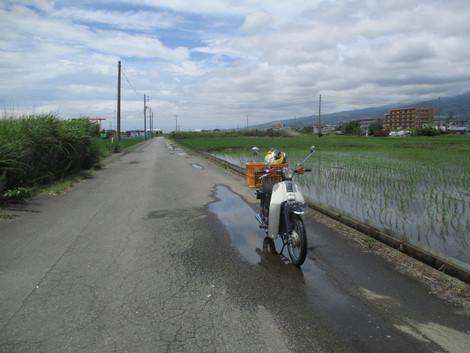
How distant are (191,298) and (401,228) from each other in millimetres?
4118

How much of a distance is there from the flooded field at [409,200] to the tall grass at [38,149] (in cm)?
679

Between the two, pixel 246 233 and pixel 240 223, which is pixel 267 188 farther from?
pixel 240 223

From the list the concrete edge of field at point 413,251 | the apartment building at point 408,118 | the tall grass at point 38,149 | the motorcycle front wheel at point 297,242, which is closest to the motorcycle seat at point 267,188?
the motorcycle front wheel at point 297,242

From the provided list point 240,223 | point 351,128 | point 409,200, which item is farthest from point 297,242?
point 351,128

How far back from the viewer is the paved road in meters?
2.61

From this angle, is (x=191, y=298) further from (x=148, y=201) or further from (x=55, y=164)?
(x=55, y=164)

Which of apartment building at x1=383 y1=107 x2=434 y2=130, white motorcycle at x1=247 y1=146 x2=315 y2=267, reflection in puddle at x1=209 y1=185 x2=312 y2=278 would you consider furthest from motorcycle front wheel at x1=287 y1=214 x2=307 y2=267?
apartment building at x1=383 y1=107 x2=434 y2=130

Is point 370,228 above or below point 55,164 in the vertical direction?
below

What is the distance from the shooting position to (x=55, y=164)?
10594mm

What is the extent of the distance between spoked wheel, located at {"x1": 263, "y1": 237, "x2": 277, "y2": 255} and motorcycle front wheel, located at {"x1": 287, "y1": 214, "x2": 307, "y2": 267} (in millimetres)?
352

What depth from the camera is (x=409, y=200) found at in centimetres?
786

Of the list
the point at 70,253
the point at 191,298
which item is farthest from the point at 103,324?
the point at 70,253

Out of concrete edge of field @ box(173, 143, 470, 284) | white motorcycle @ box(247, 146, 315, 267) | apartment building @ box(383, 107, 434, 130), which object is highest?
apartment building @ box(383, 107, 434, 130)

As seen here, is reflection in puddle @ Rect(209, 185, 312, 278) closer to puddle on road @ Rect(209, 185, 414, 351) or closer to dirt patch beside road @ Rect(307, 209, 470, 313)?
puddle on road @ Rect(209, 185, 414, 351)
